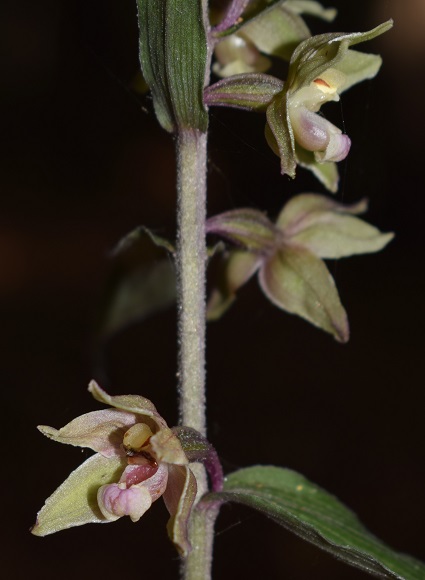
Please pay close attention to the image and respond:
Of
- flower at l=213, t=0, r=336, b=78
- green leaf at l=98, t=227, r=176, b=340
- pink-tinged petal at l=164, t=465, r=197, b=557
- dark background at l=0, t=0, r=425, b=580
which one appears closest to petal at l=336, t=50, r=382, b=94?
flower at l=213, t=0, r=336, b=78

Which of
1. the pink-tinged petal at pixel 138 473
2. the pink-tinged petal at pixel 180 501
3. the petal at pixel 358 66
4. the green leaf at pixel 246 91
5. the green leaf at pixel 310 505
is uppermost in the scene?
the petal at pixel 358 66

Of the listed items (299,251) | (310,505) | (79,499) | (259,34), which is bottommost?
(310,505)

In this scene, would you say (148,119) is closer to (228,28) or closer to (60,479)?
(60,479)

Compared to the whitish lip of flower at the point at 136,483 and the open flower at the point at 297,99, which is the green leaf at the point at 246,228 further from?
the whitish lip of flower at the point at 136,483

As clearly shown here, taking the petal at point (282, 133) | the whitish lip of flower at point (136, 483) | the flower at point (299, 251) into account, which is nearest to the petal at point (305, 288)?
the flower at point (299, 251)

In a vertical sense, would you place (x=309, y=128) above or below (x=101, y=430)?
above

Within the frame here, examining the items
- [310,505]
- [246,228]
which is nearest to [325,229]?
[246,228]

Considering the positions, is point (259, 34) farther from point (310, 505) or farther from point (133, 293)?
point (310, 505)
